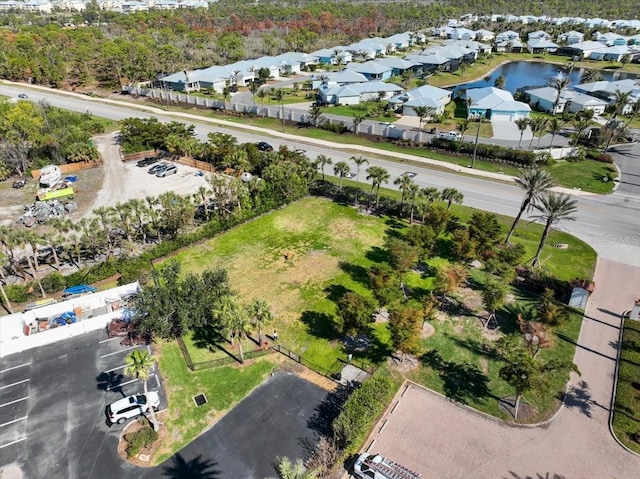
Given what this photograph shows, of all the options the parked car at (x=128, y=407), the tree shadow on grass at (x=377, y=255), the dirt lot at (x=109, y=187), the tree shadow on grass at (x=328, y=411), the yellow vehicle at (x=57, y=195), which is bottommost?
the tree shadow on grass at (x=328, y=411)

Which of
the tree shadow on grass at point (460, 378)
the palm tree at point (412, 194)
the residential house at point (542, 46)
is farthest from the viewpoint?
the residential house at point (542, 46)

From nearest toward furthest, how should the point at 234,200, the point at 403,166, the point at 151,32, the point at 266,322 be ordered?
the point at 266,322, the point at 234,200, the point at 403,166, the point at 151,32

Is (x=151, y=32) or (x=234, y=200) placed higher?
(x=151, y=32)

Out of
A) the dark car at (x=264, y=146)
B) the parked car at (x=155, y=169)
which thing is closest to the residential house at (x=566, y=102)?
the dark car at (x=264, y=146)

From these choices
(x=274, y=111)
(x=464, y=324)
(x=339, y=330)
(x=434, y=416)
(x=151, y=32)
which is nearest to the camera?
(x=434, y=416)

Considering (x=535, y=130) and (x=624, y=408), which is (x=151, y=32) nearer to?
(x=535, y=130)

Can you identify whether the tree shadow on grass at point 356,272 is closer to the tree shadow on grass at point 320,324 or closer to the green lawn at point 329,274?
the green lawn at point 329,274

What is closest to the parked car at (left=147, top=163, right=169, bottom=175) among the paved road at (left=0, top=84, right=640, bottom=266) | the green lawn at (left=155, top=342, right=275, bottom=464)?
the paved road at (left=0, top=84, right=640, bottom=266)

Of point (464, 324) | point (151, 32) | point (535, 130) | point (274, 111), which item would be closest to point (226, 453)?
point (464, 324)
